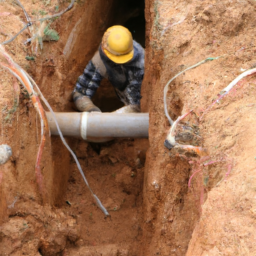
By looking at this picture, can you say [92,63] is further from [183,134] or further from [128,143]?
[183,134]

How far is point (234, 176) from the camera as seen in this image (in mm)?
1624

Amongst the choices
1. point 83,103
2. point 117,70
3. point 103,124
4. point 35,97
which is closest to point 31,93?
point 35,97

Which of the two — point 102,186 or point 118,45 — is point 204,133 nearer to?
point 118,45

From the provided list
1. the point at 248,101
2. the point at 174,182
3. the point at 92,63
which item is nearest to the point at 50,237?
the point at 174,182

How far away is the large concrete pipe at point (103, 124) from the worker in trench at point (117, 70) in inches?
24.0

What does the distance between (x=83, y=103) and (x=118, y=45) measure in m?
0.84

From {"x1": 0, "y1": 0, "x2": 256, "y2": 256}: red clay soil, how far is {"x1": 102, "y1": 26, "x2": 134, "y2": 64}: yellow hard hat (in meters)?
0.38

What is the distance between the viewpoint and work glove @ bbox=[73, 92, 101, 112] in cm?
397

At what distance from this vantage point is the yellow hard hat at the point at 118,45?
12.0 ft

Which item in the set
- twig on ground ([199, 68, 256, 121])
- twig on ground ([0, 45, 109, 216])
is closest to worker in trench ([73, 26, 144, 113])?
twig on ground ([0, 45, 109, 216])

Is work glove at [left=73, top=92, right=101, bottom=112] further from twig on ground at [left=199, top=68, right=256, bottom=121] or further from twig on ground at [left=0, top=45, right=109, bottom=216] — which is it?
twig on ground at [left=199, top=68, right=256, bottom=121]

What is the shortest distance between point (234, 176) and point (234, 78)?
863 millimetres

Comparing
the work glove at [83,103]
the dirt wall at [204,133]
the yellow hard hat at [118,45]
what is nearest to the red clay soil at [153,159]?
the dirt wall at [204,133]

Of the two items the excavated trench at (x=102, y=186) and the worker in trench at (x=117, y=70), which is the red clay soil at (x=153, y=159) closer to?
the excavated trench at (x=102, y=186)
